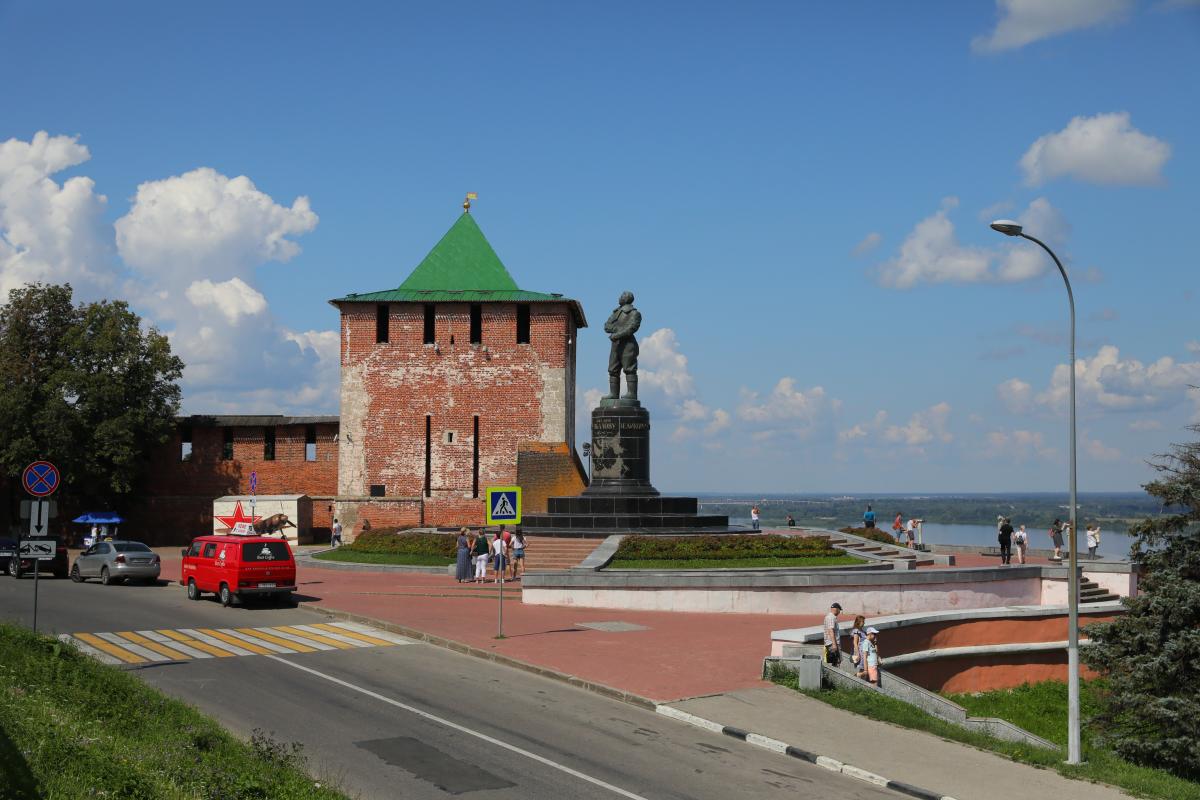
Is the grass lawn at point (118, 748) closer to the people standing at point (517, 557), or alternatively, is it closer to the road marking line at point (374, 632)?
the road marking line at point (374, 632)

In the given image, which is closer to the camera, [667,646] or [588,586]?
[667,646]

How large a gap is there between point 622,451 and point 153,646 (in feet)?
57.7

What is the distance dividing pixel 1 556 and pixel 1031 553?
34.8 m

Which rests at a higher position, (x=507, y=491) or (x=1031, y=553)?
(x=507, y=491)

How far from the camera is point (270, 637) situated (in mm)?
19125

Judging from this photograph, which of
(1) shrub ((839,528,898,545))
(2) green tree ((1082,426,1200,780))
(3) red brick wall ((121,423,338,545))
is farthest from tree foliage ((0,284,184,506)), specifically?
(2) green tree ((1082,426,1200,780))

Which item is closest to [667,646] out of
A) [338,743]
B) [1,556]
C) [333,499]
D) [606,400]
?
[338,743]

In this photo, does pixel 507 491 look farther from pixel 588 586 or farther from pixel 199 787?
pixel 199 787

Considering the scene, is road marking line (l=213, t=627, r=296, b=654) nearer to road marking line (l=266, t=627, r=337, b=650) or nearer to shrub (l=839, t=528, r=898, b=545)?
road marking line (l=266, t=627, r=337, b=650)

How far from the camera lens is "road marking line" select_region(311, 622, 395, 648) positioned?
61.5ft

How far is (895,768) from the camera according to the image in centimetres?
1192

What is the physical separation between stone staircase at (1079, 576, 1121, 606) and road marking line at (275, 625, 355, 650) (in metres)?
19.8

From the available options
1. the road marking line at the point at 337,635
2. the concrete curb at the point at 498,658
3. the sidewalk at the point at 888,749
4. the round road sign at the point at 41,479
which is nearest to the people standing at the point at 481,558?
the concrete curb at the point at 498,658

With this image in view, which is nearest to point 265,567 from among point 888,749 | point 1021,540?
point 888,749
